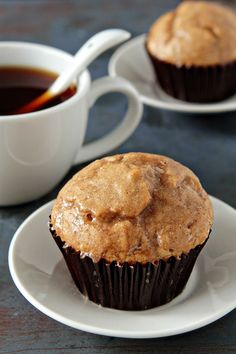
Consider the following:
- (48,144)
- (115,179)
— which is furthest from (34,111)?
(115,179)

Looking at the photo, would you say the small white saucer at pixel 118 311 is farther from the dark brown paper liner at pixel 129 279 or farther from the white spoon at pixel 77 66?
the white spoon at pixel 77 66

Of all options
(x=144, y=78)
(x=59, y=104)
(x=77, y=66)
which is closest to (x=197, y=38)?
(x=144, y=78)

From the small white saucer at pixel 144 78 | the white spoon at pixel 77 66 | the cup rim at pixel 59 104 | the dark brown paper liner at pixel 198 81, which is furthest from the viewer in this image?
the dark brown paper liner at pixel 198 81

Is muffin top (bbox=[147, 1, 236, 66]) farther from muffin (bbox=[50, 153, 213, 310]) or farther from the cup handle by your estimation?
muffin (bbox=[50, 153, 213, 310])

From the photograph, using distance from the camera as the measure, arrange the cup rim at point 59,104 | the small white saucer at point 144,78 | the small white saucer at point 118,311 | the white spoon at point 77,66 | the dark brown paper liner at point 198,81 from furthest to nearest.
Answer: the dark brown paper liner at point 198,81 → the small white saucer at point 144,78 → the white spoon at point 77,66 → the cup rim at point 59,104 → the small white saucer at point 118,311

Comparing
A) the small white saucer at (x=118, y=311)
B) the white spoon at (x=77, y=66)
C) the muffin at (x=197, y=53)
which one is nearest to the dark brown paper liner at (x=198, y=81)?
the muffin at (x=197, y=53)

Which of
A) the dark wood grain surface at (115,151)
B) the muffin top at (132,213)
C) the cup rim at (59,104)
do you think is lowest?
the dark wood grain surface at (115,151)

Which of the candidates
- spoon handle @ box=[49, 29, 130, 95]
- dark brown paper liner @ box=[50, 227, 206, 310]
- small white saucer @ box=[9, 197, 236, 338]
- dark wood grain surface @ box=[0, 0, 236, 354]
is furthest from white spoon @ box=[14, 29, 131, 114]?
dark brown paper liner @ box=[50, 227, 206, 310]
